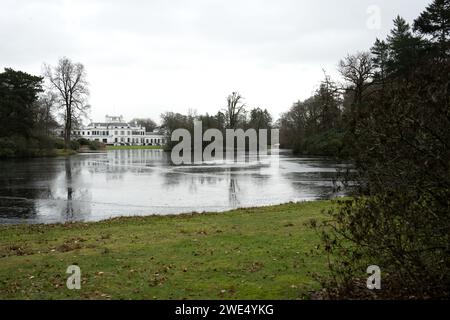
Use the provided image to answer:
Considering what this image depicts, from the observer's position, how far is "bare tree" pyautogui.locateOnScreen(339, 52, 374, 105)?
5450cm

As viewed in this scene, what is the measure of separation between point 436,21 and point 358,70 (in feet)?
49.6

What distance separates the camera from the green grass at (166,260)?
611cm

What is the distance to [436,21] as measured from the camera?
40875 millimetres

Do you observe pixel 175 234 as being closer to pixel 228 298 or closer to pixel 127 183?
pixel 228 298

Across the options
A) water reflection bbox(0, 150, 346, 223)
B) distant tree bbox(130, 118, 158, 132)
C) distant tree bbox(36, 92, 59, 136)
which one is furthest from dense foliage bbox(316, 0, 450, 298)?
distant tree bbox(130, 118, 158, 132)

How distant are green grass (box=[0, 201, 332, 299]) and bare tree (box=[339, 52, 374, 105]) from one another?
150 ft

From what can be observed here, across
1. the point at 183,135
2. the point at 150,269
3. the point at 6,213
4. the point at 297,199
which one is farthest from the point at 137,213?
the point at 183,135

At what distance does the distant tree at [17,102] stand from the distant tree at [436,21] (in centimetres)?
5094

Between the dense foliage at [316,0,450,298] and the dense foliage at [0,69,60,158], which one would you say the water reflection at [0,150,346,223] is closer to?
the dense foliage at [316,0,450,298]

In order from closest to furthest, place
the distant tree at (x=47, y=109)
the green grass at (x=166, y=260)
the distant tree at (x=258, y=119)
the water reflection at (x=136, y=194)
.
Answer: the green grass at (x=166, y=260), the water reflection at (x=136, y=194), the distant tree at (x=47, y=109), the distant tree at (x=258, y=119)

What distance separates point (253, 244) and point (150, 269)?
102 inches

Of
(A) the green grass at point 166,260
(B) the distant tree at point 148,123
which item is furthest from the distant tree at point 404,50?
(B) the distant tree at point 148,123

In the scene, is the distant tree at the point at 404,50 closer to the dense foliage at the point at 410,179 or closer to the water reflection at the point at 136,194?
the water reflection at the point at 136,194

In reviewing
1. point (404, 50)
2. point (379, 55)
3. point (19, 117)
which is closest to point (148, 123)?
point (19, 117)
